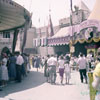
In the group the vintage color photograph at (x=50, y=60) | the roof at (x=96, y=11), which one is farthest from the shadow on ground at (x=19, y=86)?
the roof at (x=96, y=11)

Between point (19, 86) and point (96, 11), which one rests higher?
point (96, 11)

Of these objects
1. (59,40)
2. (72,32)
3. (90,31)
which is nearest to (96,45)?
(90,31)

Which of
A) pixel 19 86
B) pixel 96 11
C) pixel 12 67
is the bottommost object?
pixel 19 86

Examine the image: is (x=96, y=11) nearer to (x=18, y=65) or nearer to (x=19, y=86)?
(x=18, y=65)

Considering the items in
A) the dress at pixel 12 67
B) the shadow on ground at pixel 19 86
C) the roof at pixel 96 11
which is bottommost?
the shadow on ground at pixel 19 86

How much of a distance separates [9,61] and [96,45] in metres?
13.8

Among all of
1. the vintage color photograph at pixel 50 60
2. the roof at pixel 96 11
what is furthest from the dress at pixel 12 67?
the roof at pixel 96 11

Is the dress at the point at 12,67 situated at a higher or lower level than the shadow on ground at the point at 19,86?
higher

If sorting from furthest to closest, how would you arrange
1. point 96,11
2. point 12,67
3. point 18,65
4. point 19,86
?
1. point 96,11
2. point 18,65
3. point 12,67
4. point 19,86

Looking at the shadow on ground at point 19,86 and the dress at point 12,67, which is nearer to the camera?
the shadow on ground at point 19,86

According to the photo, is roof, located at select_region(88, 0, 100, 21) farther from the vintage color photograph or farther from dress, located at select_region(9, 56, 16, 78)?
dress, located at select_region(9, 56, 16, 78)

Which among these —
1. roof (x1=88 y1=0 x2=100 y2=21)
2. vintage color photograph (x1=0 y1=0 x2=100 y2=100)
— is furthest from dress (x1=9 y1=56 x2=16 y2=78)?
roof (x1=88 y1=0 x2=100 y2=21)

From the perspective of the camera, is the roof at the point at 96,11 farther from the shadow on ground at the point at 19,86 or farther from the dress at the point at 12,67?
the dress at the point at 12,67

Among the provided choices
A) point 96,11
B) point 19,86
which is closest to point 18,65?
point 19,86
